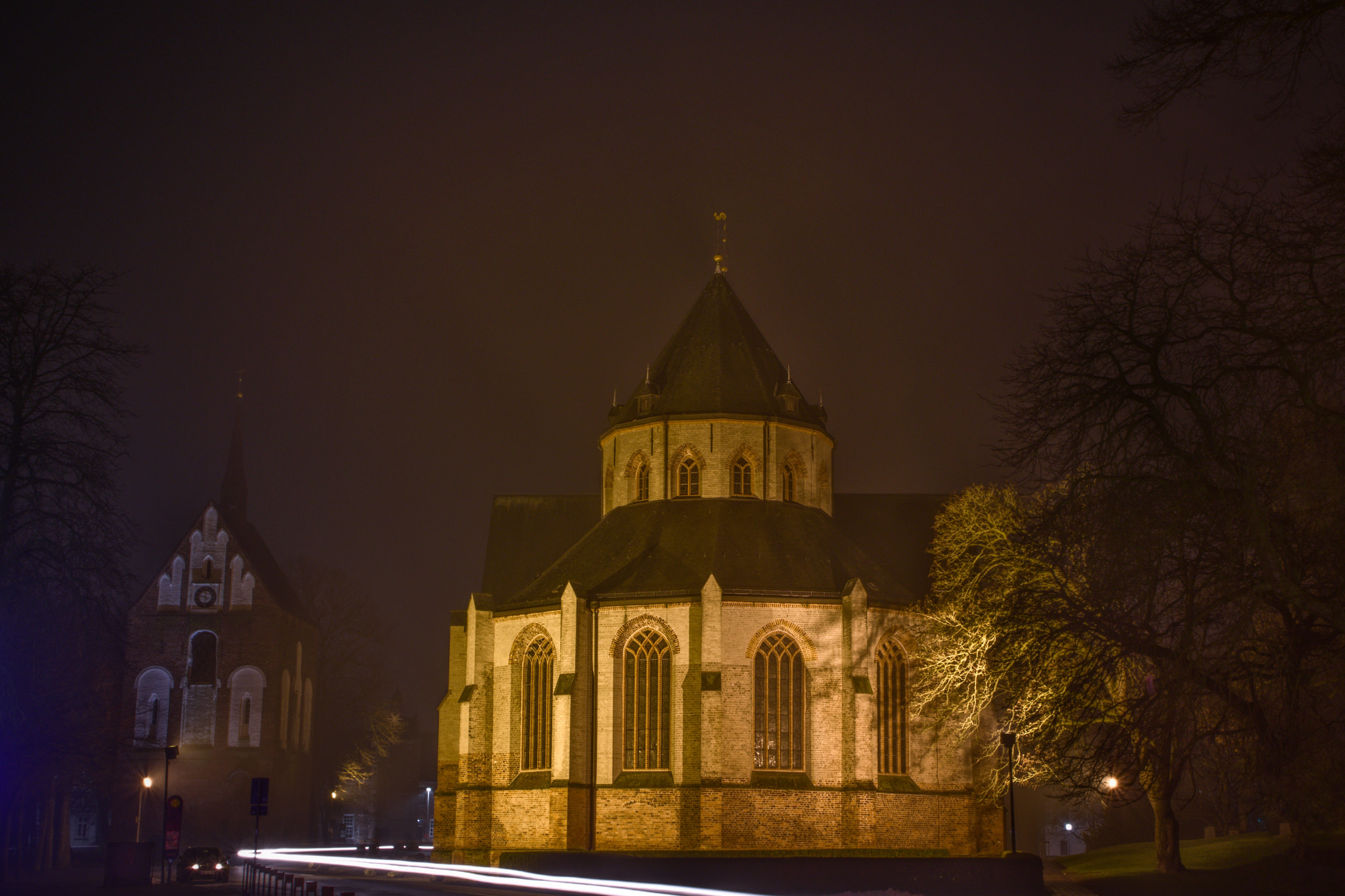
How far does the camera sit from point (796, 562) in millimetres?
40062

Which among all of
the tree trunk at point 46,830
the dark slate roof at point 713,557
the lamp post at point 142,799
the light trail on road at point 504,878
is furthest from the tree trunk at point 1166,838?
the lamp post at point 142,799

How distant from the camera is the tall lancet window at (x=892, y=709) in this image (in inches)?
1538

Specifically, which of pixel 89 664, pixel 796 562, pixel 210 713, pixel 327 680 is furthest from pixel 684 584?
pixel 327 680

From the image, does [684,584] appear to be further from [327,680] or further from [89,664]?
[327,680]

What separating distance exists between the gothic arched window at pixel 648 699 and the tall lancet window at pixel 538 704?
282cm

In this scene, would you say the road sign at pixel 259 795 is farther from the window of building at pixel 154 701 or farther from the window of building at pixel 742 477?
the window of building at pixel 154 701

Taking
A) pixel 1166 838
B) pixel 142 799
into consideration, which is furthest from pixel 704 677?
pixel 142 799

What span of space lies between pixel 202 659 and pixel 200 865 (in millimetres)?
28988

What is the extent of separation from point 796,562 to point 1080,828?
3238 centimetres

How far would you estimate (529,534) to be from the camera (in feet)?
164

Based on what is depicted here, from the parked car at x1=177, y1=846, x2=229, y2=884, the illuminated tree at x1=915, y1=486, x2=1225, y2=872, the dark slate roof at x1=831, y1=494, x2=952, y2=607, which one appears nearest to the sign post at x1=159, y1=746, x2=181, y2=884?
the parked car at x1=177, y1=846, x2=229, y2=884

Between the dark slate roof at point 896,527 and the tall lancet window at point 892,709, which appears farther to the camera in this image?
the dark slate roof at point 896,527

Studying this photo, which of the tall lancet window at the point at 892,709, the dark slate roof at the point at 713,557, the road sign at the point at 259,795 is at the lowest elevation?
the road sign at the point at 259,795

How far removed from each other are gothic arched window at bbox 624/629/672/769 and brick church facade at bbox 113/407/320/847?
30.4m
